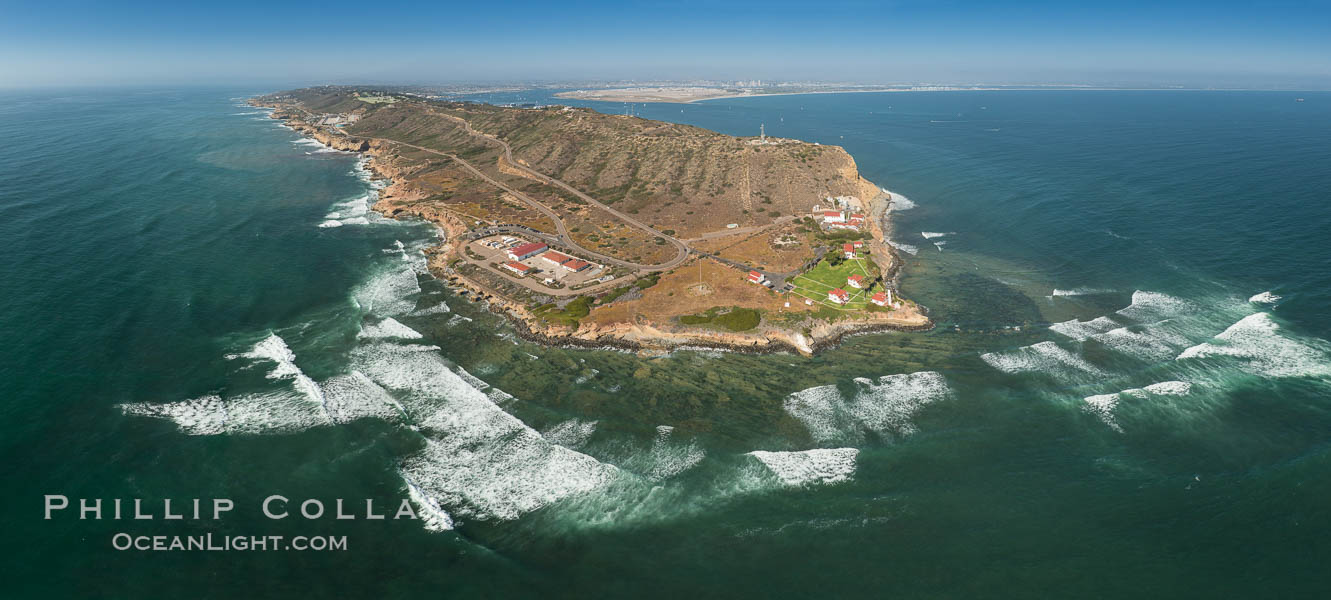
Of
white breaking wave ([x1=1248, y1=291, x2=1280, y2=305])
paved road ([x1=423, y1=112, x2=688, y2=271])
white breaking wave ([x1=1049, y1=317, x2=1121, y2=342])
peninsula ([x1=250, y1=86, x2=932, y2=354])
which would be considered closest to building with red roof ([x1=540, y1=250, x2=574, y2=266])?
peninsula ([x1=250, y1=86, x2=932, y2=354])

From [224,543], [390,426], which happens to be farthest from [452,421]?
[224,543]

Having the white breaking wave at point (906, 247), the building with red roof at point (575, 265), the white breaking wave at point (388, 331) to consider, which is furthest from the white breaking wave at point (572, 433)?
the white breaking wave at point (906, 247)

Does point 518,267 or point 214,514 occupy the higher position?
point 518,267

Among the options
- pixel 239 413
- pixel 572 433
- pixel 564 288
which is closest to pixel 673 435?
pixel 572 433

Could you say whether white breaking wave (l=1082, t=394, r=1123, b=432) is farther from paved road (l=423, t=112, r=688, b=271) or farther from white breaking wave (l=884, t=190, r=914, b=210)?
white breaking wave (l=884, t=190, r=914, b=210)

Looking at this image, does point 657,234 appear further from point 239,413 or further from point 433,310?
point 239,413
